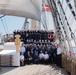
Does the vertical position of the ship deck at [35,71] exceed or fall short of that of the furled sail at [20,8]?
it falls short

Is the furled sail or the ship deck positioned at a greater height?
the furled sail

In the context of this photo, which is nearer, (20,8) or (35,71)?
(35,71)

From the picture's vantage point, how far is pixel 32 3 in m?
11.8

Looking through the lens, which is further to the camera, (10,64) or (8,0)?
(10,64)

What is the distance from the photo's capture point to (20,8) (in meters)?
10.8

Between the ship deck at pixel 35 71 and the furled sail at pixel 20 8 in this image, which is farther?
the furled sail at pixel 20 8

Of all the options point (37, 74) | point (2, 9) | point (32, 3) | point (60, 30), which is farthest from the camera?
point (60, 30)

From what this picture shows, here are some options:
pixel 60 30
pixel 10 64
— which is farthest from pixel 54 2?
pixel 10 64

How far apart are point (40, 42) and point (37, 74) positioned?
7.76m

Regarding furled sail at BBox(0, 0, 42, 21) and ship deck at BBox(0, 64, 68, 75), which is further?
furled sail at BBox(0, 0, 42, 21)

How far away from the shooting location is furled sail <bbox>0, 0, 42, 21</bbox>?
10044 mm

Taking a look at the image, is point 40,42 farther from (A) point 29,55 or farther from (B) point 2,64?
(B) point 2,64

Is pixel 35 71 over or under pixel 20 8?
under

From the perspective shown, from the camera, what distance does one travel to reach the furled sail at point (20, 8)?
10.0 m
